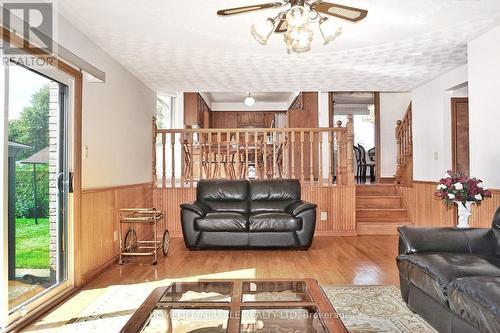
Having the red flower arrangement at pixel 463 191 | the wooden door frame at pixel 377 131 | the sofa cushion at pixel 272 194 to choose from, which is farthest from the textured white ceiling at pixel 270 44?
the wooden door frame at pixel 377 131

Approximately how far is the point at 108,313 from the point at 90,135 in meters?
1.88

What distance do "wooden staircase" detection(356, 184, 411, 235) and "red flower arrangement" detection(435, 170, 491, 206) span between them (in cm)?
284

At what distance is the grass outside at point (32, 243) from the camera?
2855 mm

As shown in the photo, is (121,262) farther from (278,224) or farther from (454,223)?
(454,223)

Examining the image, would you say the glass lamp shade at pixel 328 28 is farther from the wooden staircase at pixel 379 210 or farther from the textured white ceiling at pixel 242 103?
the textured white ceiling at pixel 242 103

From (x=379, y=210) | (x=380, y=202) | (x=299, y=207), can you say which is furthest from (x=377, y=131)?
(x=299, y=207)

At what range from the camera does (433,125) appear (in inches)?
247

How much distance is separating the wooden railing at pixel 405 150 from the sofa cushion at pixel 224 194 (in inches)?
124

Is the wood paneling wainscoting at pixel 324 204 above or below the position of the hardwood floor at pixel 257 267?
above

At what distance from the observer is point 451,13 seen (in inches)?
140

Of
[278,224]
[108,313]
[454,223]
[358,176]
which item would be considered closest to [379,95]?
[358,176]

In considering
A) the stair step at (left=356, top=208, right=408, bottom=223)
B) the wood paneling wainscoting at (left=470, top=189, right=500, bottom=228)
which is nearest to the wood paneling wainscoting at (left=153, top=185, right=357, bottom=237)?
the stair step at (left=356, top=208, right=408, bottom=223)

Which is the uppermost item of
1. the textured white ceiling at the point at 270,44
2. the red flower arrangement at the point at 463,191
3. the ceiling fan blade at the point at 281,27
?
the textured white ceiling at the point at 270,44

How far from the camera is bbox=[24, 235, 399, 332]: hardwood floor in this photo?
370 centimetres
